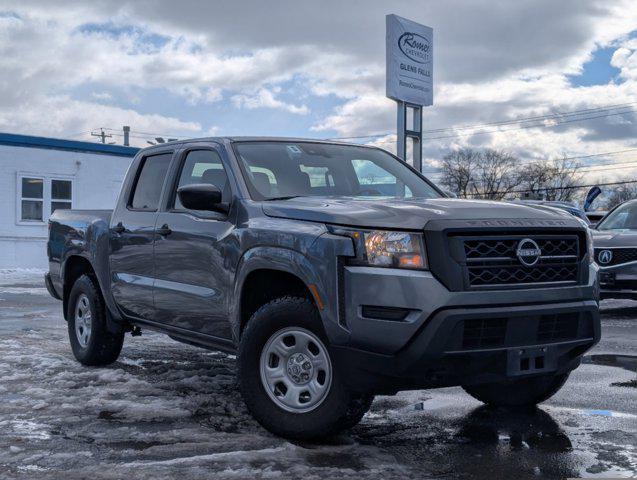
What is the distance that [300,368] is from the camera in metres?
4.69

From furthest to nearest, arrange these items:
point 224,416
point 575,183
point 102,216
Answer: point 575,183
point 102,216
point 224,416

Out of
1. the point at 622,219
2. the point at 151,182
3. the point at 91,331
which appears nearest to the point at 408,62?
the point at 622,219

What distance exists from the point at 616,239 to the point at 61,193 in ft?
59.7

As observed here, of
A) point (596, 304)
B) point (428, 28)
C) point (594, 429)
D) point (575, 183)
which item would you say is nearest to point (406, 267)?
point (596, 304)

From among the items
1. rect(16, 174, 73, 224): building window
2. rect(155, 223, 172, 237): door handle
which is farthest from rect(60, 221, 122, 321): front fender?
rect(16, 174, 73, 224): building window

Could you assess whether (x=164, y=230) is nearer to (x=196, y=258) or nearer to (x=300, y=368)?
(x=196, y=258)

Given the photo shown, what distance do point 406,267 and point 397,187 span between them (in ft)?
6.37

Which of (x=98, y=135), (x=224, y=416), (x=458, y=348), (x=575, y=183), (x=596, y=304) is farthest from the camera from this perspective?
(x=575, y=183)

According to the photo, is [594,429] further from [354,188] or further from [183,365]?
[183,365]

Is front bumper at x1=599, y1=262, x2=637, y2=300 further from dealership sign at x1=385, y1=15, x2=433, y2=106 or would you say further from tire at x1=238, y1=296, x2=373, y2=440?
dealership sign at x1=385, y1=15, x2=433, y2=106

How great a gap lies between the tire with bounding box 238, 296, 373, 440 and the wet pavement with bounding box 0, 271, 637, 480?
15cm

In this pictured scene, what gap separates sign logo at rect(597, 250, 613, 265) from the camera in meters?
10.9

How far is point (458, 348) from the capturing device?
4246mm

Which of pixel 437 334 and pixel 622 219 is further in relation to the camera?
pixel 622 219
